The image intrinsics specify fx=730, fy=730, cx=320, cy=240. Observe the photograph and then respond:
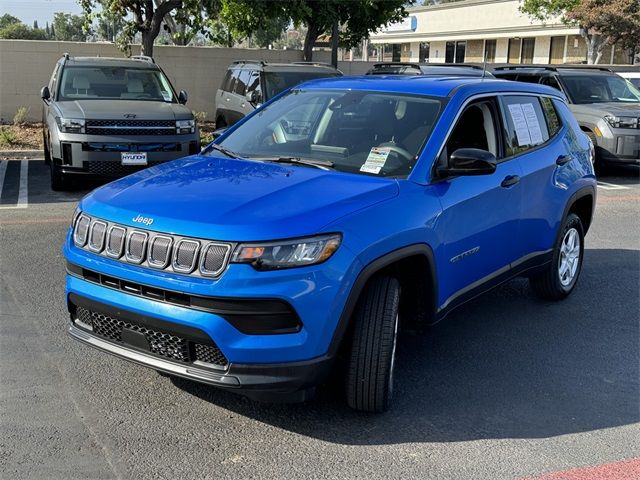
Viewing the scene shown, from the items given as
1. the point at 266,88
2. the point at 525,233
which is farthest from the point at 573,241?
the point at 266,88

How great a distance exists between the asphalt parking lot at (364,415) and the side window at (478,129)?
138cm

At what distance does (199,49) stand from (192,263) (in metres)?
16.2

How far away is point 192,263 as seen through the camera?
345 centimetres

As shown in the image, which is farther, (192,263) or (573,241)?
(573,241)

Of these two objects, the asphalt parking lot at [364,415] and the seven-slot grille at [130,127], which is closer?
the asphalt parking lot at [364,415]

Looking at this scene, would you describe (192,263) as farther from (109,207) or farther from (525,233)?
(525,233)

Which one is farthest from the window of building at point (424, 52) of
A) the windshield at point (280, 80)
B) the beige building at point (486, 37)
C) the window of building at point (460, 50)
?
the windshield at point (280, 80)

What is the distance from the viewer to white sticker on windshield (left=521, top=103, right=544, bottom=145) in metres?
5.55

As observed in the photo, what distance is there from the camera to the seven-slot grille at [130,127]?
9.67 meters

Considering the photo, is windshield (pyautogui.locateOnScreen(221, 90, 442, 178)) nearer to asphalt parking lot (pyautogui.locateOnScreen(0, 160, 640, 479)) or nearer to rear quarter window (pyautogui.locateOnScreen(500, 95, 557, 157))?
rear quarter window (pyautogui.locateOnScreen(500, 95, 557, 157))

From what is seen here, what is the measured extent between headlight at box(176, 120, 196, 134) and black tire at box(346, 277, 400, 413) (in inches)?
273

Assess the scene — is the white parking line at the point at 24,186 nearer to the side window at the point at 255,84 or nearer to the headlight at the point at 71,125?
the headlight at the point at 71,125

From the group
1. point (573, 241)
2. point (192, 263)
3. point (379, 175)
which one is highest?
point (379, 175)

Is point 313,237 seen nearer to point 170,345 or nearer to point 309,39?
point 170,345
